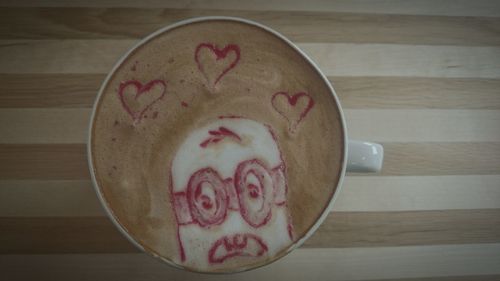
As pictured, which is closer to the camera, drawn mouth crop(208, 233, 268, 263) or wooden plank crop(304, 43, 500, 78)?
drawn mouth crop(208, 233, 268, 263)

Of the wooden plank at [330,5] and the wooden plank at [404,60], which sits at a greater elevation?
the wooden plank at [330,5]

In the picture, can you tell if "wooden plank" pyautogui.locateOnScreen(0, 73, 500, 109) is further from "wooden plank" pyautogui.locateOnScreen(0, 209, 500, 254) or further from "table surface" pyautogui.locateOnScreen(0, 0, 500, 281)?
"wooden plank" pyautogui.locateOnScreen(0, 209, 500, 254)

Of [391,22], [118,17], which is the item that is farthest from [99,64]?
[391,22]

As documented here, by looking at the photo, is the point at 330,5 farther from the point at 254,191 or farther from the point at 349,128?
the point at 254,191

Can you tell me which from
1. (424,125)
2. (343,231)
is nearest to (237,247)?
(343,231)

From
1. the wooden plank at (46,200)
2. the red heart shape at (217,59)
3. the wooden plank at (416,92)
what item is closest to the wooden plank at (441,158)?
the wooden plank at (416,92)

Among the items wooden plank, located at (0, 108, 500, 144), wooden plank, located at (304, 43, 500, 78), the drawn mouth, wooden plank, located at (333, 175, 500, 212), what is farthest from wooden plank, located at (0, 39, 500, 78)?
the drawn mouth

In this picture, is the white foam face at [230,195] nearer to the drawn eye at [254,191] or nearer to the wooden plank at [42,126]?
the drawn eye at [254,191]

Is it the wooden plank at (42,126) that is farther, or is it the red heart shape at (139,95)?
the wooden plank at (42,126)

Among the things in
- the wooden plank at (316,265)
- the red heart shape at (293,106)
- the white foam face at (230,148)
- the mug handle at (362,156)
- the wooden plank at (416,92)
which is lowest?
the wooden plank at (316,265)
